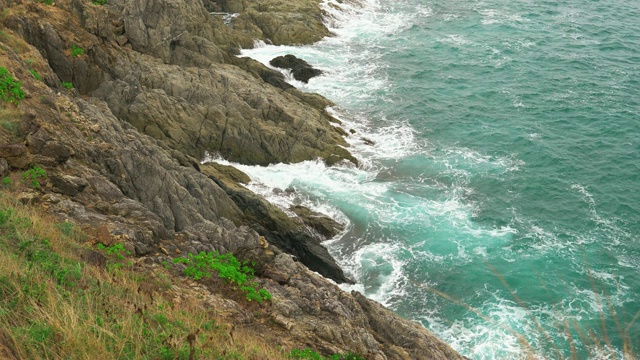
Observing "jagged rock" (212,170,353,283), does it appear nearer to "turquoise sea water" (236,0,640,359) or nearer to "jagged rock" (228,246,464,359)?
"turquoise sea water" (236,0,640,359)

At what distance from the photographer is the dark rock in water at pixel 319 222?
103 feet

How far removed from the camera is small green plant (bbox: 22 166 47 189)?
16219 mm

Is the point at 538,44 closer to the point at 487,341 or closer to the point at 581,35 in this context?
the point at 581,35

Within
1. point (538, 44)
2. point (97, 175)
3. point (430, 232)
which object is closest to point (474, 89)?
point (538, 44)

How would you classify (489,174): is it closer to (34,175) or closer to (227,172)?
(227,172)

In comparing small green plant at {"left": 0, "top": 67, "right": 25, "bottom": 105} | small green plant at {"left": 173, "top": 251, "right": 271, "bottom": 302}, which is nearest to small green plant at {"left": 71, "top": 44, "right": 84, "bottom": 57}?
small green plant at {"left": 0, "top": 67, "right": 25, "bottom": 105}

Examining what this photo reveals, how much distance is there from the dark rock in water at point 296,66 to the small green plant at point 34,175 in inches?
1339

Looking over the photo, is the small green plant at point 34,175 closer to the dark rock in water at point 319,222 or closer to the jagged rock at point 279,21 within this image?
the dark rock in water at point 319,222

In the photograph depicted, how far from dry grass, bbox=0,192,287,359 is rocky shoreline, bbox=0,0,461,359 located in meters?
2.11

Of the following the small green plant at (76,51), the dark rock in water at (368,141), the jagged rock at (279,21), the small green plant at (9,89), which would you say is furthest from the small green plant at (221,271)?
the jagged rock at (279,21)

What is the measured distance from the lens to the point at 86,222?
1578 cm

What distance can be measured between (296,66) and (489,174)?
20550 millimetres

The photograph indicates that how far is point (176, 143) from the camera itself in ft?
106

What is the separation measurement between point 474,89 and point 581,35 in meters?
18.2
